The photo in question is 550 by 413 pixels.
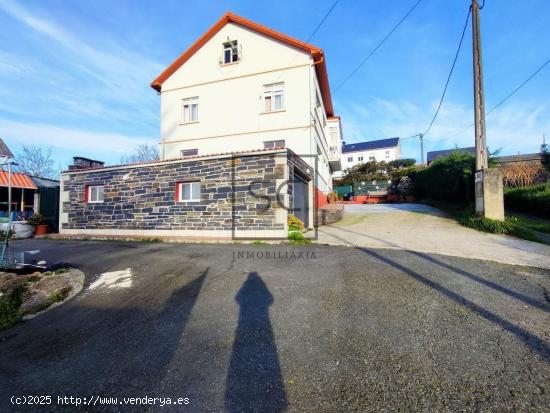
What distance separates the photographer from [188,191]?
1050cm

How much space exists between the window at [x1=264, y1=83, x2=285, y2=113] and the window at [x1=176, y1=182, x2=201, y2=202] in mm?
6986

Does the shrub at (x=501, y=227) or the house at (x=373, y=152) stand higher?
the house at (x=373, y=152)

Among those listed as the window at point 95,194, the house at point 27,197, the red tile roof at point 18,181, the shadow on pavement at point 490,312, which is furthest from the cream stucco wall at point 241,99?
the shadow on pavement at point 490,312

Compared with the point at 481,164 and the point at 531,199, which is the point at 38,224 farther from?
the point at 531,199

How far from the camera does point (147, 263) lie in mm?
6758

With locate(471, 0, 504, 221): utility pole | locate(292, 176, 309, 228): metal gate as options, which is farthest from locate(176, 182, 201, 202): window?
locate(471, 0, 504, 221): utility pole

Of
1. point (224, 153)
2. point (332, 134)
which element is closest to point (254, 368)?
point (224, 153)

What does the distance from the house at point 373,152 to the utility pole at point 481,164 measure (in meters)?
46.3

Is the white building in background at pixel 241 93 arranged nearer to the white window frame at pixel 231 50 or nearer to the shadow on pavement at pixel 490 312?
the white window frame at pixel 231 50

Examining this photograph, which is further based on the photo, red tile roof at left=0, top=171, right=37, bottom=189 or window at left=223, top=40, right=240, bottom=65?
red tile roof at left=0, top=171, right=37, bottom=189

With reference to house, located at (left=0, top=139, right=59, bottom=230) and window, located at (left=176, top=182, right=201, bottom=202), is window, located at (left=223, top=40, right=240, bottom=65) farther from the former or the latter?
house, located at (left=0, top=139, right=59, bottom=230)

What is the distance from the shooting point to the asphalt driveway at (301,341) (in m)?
2.26

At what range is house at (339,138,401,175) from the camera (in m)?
57.7

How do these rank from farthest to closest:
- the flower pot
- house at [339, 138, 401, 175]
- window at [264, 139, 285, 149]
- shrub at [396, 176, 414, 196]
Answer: house at [339, 138, 401, 175] < shrub at [396, 176, 414, 196] < window at [264, 139, 285, 149] < the flower pot
